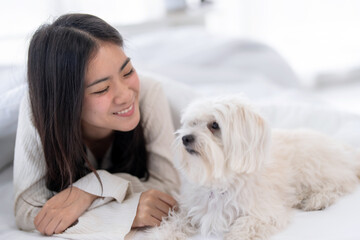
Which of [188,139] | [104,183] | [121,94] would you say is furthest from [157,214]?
[121,94]

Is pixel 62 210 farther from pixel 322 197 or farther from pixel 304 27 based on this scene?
pixel 304 27

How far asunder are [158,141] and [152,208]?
38 centimetres

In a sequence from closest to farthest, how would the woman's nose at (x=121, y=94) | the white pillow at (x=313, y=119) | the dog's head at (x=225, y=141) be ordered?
the dog's head at (x=225, y=141) < the woman's nose at (x=121, y=94) < the white pillow at (x=313, y=119)

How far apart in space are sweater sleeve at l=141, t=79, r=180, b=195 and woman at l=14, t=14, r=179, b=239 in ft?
0.39

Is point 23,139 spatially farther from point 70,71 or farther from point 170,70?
point 170,70

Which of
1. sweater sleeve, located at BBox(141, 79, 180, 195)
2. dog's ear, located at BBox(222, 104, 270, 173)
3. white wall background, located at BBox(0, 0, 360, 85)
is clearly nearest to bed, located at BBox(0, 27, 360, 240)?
dog's ear, located at BBox(222, 104, 270, 173)

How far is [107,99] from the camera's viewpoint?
1.56 m

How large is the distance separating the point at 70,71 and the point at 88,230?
55cm

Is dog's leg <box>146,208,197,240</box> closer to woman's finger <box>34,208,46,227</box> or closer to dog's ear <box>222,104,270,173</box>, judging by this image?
dog's ear <box>222,104,270,173</box>

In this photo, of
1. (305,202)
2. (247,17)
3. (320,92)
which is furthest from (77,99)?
(320,92)

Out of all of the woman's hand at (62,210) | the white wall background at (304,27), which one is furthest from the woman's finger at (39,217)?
the white wall background at (304,27)

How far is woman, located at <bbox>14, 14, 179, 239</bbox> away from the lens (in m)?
1.52

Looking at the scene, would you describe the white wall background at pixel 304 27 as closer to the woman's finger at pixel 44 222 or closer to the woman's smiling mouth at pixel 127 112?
the woman's smiling mouth at pixel 127 112

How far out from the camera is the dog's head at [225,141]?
1.36 m
